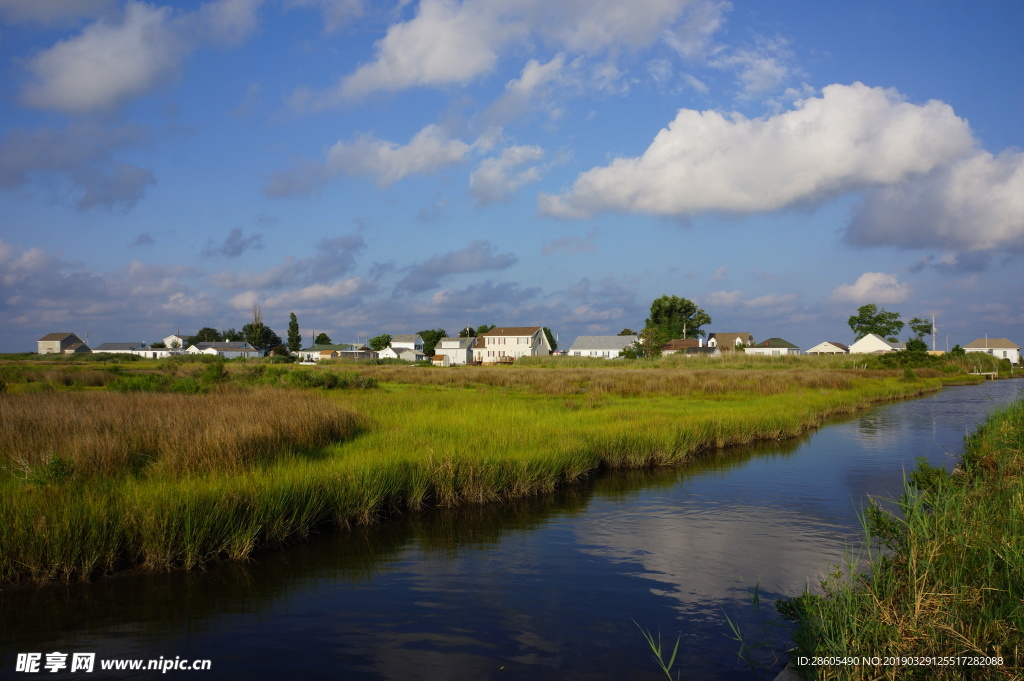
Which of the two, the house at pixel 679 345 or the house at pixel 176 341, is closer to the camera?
the house at pixel 679 345

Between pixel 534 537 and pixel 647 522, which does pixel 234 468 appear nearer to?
pixel 534 537

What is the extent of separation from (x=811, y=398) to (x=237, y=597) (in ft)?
124

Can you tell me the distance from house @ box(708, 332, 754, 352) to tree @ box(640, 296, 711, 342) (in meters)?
4.37

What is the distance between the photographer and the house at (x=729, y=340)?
142925mm

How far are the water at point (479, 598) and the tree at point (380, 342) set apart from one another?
15190 centimetres

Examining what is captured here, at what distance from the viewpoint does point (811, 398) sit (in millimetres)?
39656

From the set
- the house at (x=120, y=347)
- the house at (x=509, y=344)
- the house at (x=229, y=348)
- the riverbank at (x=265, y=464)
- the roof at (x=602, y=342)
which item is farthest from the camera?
the house at (x=120, y=347)

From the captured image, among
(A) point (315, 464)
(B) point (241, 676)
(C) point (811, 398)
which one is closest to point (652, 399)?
(C) point (811, 398)

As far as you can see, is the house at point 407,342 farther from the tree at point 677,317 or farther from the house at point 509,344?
the tree at point 677,317

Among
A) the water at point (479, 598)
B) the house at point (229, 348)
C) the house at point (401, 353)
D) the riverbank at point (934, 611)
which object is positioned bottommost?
the water at point (479, 598)

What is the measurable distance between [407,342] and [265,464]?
465ft

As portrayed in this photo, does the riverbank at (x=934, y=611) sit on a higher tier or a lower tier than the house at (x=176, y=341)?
lower

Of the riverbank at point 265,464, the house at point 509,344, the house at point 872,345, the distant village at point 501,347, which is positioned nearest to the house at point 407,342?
the distant village at point 501,347

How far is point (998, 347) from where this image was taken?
482 feet
